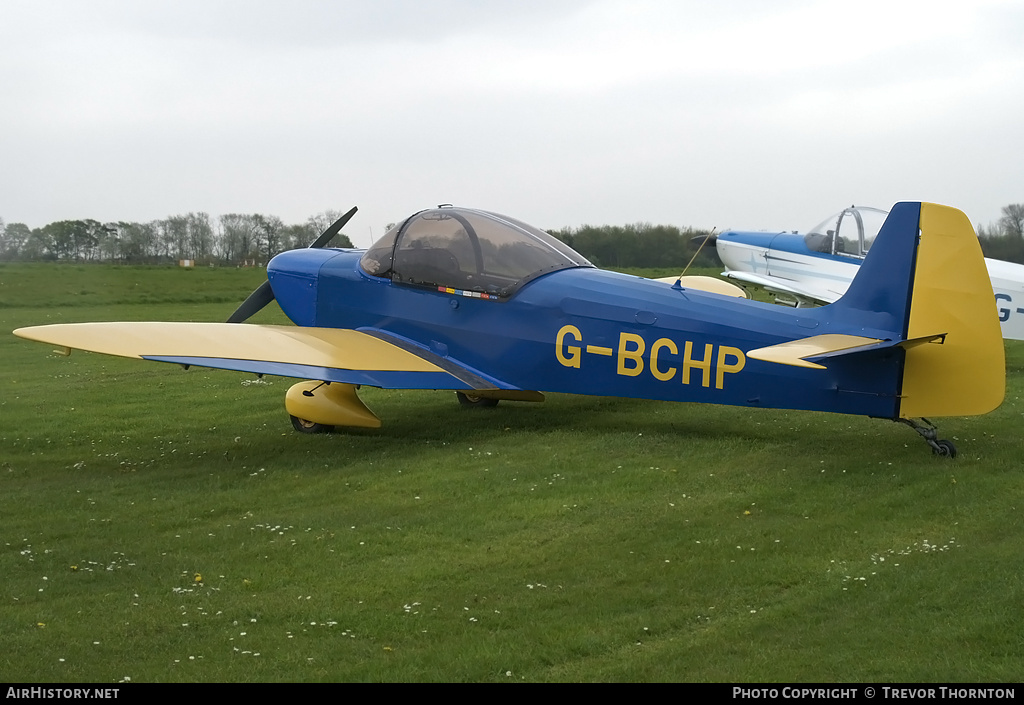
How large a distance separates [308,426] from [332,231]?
9.96ft

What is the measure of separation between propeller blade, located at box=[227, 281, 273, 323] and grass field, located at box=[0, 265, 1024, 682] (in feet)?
5.17

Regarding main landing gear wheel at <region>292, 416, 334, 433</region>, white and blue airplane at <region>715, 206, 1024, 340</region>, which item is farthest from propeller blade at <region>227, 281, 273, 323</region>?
white and blue airplane at <region>715, 206, 1024, 340</region>

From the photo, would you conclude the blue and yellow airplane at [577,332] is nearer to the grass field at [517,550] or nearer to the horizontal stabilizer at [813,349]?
the horizontal stabilizer at [813,349]

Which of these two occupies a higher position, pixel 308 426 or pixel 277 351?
pixel 277 351

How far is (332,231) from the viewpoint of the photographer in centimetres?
1117

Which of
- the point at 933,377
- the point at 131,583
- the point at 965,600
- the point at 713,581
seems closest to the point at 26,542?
the point at 131,583

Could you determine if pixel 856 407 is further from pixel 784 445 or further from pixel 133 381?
pixel 133 381

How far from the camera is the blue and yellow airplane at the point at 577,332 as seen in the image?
6.93 metres

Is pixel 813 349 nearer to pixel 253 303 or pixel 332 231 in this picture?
pixel 332 231

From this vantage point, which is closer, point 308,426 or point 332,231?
point 308,426

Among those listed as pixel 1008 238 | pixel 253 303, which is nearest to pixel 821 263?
pixel 1008 238

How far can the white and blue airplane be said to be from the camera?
39.8ft

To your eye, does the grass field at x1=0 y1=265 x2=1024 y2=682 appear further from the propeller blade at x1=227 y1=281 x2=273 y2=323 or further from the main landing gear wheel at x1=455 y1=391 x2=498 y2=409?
the propeller blade at x1=227 y1=281 x2=273 y2=323

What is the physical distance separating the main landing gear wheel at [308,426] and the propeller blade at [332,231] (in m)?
2.70
